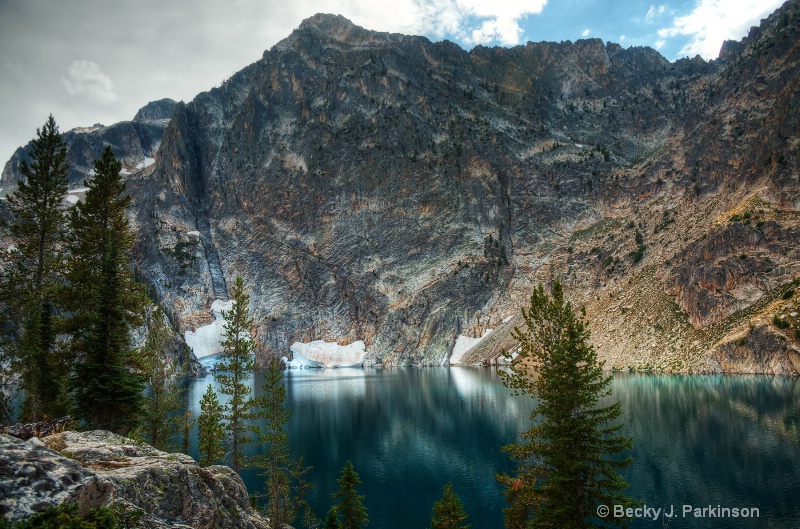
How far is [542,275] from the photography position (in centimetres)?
14288

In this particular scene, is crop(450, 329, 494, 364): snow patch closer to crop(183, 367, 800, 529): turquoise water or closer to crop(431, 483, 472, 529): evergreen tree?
crop(183, 367, 800, 529): turquoise water

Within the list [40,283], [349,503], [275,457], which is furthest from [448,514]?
[40,283]

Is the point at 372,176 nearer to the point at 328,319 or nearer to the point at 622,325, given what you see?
the point at 328,319

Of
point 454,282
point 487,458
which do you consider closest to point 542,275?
point 454,282

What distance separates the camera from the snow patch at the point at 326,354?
155613 mm

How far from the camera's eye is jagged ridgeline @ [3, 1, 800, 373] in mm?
109688

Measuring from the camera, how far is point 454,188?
16300 cm

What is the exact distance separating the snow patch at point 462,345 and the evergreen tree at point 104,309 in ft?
401

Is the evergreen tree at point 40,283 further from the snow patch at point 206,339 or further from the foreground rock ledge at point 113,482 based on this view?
the snow patch at point 206,339

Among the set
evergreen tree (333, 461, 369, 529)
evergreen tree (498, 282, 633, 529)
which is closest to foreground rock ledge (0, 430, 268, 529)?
evergreen tree (498, 282, 633, 529)

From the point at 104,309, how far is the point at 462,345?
126970mm

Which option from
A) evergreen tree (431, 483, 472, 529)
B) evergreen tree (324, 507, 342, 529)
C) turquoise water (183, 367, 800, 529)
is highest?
evergreen tree (431, 483, 472, 529)

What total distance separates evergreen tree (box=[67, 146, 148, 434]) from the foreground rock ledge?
306 inches

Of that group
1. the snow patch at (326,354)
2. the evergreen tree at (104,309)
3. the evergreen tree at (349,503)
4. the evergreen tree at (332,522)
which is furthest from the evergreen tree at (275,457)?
the snow patch at (326,354)
